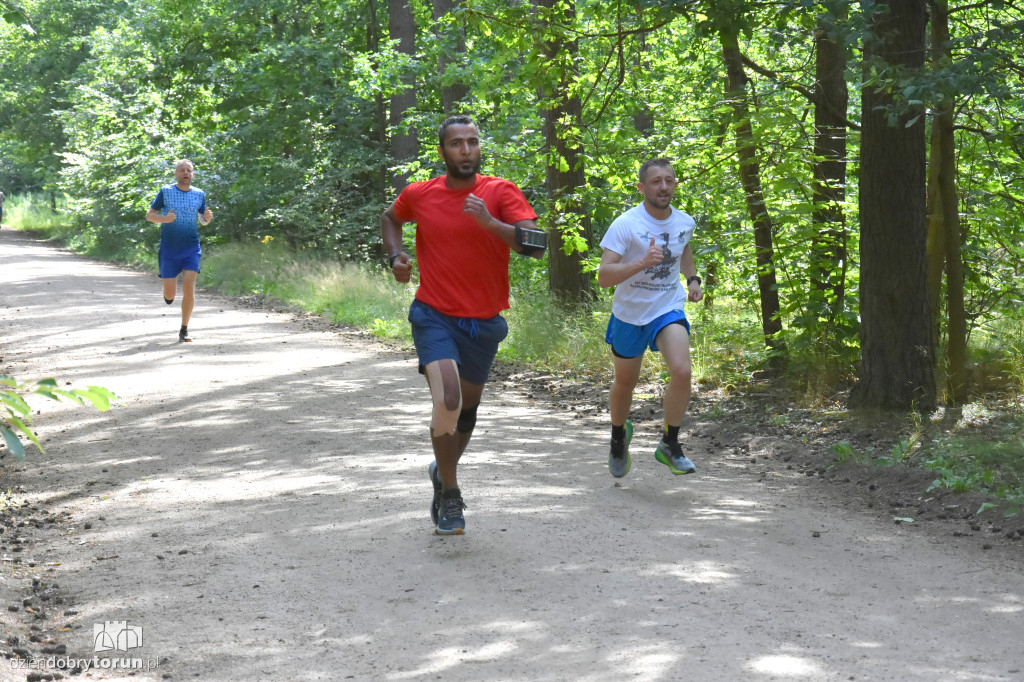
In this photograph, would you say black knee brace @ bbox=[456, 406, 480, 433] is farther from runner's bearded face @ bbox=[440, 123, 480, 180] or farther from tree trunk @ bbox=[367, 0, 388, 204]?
tree trunk @ bbox=[367, 0, 388, 204]

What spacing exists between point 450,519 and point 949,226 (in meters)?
5.59

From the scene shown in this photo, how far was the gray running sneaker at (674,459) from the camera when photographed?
7.41 m

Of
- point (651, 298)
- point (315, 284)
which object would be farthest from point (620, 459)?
point (315, 284)

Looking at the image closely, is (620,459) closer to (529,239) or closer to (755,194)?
(529,239)

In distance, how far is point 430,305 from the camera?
5.97 metres

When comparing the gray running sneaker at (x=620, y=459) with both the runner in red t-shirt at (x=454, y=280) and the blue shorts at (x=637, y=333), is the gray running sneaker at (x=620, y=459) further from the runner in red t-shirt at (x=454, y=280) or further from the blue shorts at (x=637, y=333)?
the runner in red t-shirt at (x=454, y=280)

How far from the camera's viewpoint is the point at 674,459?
7.44 metres

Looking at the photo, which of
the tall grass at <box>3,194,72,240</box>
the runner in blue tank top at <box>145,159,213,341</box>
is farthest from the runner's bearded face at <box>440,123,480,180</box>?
the tall grass at <box>3,194,72,240</box>

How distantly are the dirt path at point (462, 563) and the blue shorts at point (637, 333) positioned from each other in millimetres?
930

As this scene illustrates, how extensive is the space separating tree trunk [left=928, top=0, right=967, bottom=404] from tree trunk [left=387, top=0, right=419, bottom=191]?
562 inches

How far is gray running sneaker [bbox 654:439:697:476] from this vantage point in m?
7.41

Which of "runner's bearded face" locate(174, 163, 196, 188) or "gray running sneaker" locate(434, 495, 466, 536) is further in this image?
"runner's bearded face" locate(174, 163, 196, 188)

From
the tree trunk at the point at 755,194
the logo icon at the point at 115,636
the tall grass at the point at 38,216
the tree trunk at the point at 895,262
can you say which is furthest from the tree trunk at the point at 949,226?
the tall grass at the point at 38,216

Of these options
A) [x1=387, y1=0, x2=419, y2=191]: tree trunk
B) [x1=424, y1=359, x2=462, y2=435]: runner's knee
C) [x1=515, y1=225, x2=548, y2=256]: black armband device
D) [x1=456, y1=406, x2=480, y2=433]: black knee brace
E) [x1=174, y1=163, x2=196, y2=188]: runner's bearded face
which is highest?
[x1=387, y1=0, x2=419, y2=191]: tree trunk
